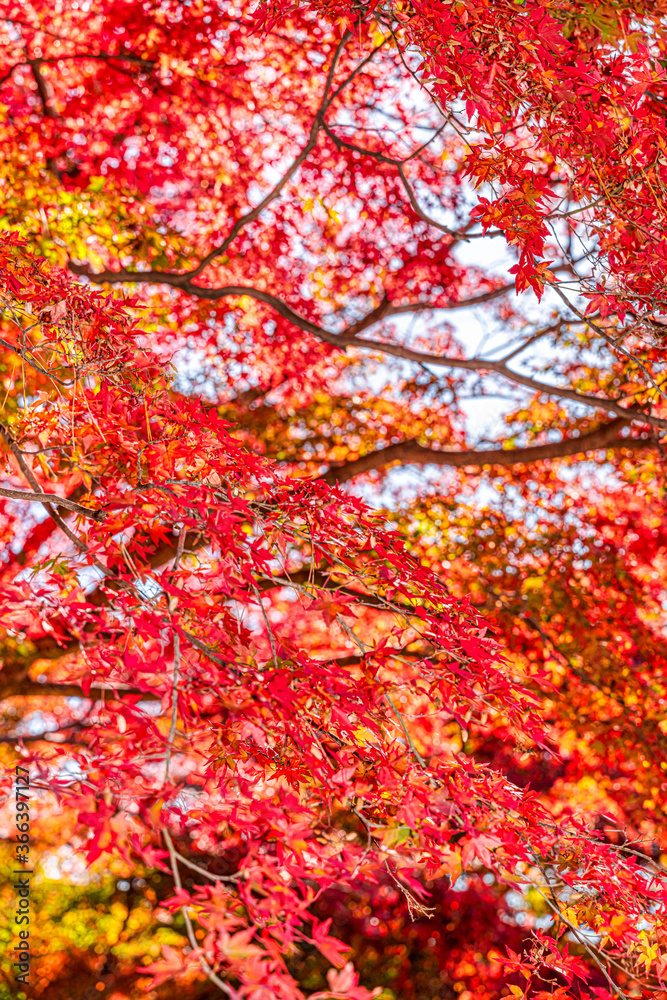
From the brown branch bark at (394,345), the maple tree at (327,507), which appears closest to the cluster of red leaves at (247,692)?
the maple tree at (327,507)

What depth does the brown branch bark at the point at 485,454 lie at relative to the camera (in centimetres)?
507

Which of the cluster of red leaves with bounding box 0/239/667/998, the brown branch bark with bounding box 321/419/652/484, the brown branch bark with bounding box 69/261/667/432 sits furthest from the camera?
the brown branch bark with bounding box 321/419/652/484

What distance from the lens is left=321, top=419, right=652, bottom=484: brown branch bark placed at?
5070 mm

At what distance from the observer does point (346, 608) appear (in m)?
2.14

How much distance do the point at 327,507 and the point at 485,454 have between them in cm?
293

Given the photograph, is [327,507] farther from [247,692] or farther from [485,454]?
[485,454]

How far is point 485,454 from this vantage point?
5074 millimetres

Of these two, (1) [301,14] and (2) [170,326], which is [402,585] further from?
(1) [301,14]

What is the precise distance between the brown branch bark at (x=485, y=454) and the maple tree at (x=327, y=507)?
0.04m

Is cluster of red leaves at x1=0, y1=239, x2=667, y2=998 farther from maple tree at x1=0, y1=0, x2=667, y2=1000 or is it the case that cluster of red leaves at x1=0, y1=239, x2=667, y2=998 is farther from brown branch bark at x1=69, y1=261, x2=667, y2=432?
brown branch bark at x1=69, y1=261, x2=667, y2=432

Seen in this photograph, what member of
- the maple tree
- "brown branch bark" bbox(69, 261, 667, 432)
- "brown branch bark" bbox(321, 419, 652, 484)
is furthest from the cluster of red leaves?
"brown branch bark" bbox(321, 419, 652, 484)

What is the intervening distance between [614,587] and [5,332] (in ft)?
18.0

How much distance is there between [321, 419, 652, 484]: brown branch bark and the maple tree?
0.04 meters

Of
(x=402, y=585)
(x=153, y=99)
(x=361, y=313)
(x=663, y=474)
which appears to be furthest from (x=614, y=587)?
(x=153, y=99)
